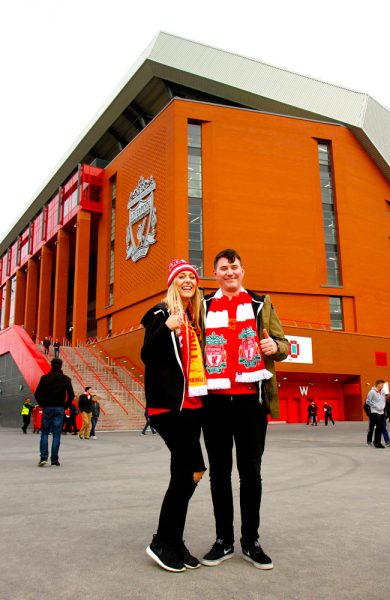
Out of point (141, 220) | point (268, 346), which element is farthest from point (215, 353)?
point (141, 220)

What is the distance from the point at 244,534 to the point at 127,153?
40.0m

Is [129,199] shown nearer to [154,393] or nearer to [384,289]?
[384,289]

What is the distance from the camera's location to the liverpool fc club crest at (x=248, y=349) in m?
3.36

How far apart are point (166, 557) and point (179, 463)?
0.53 meters

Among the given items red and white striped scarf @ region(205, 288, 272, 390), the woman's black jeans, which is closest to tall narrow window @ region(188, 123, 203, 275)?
red and white striped scarf @ region(205, 288, 272, 390)

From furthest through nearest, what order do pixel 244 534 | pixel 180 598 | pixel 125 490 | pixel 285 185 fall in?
pixel 285 185
pixel 125 490
pixel 244 534
pixel 180 598

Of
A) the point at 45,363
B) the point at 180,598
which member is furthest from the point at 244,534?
the point at 45,363

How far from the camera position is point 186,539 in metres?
3.60

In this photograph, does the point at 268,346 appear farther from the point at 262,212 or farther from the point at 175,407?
the point at 262,212

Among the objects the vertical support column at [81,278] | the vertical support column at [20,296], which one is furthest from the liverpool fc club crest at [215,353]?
the vertical support column at [20,296]

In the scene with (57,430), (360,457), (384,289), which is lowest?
(360,457)

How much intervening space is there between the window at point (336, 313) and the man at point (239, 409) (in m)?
32.2

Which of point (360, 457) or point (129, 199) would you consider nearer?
point (360, 457)

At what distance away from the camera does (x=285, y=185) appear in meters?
35.4
